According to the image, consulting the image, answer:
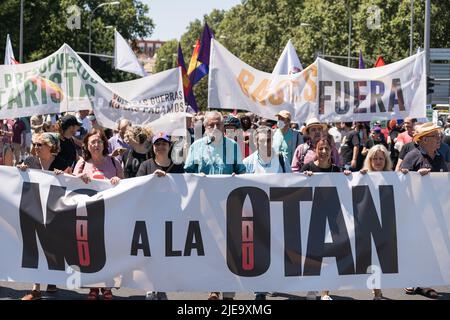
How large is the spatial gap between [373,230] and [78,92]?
22.5 ft

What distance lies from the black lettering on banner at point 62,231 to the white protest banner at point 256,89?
15.8 ft

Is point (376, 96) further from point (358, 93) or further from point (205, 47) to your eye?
point (205, 47)

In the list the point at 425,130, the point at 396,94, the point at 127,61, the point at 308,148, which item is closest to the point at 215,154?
the point at 425,130

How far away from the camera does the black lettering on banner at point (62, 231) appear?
7.20 meters

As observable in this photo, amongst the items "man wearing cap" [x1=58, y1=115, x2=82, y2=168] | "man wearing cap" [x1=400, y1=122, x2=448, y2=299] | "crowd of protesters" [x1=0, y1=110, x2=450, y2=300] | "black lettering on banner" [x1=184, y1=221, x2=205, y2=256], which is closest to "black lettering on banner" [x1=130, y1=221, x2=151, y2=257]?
"black lettering on banner" [x1=184, y1=221, x2=205, y2=256]

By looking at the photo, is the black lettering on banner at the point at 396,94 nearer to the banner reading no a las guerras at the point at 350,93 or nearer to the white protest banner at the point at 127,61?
the banner reading no a las guerras at the point at 350,93

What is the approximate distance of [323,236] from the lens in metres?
7.29

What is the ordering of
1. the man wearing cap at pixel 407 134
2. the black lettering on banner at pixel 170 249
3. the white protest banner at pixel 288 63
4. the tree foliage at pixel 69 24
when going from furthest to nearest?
the tree foliage at pixel 69 24 → the white protest banner at pixel 288 63 → the man wearing cap at pixel 407 134 → the black lettering on banner at pixel 170 249

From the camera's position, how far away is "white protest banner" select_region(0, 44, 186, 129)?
41.9 ft

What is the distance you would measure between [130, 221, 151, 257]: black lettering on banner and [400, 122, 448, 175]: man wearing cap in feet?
9.06

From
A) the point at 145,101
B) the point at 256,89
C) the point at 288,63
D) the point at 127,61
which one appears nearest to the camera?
the point at 256,89

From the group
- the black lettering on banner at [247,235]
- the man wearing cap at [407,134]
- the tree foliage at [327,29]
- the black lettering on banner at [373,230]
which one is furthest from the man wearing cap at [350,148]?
the tree foliage at [327,29]

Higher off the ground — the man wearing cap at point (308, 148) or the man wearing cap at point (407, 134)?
the man wearing cap at point (407, 134)
